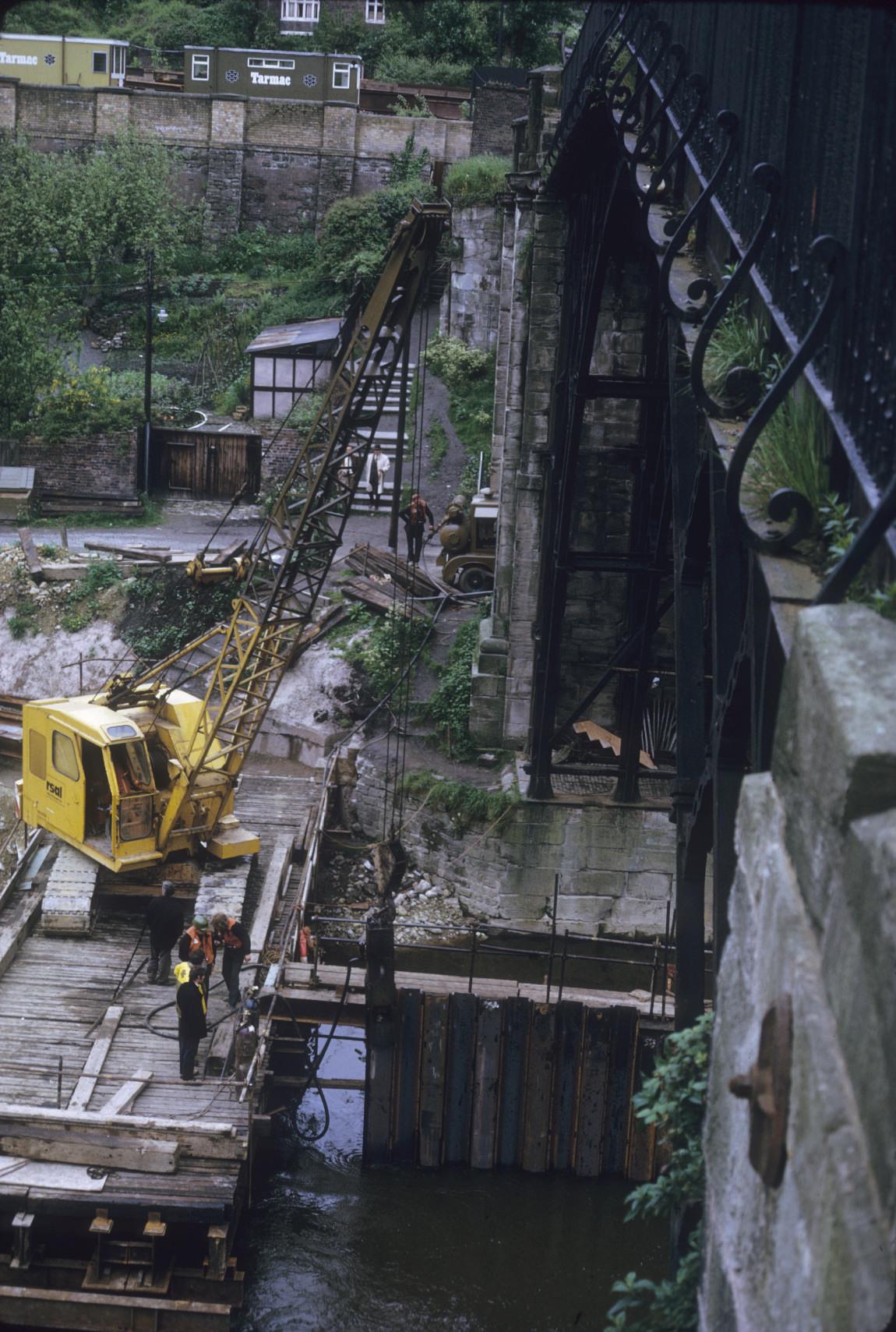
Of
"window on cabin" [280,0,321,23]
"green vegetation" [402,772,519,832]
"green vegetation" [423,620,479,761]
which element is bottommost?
"green vegetation" [402,772,519,832]

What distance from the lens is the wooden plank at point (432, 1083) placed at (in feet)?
48.6

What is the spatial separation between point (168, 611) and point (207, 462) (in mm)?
8924

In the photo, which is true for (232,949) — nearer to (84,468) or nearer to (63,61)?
(84,468)

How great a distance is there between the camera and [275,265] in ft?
153

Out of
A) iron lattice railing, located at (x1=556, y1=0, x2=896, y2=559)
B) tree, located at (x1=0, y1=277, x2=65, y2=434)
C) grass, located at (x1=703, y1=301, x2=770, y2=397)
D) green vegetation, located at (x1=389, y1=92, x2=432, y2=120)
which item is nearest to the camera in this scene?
iron lattice railing, located at (x1=556, y1=0, x2=896, y2=559)

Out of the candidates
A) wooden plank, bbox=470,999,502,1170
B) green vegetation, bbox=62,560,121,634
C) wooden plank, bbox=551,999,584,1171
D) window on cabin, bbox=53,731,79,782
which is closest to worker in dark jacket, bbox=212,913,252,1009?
wooden plank, bbox=470,999,502,1170

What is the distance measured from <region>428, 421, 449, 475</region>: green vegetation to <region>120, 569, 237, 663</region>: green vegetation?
908cm

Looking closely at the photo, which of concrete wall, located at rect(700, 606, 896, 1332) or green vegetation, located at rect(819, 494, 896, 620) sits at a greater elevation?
green vegetation, located at rect(819, 494, 896, 620)

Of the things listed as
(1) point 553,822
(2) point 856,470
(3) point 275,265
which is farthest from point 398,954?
(3) point 275,265

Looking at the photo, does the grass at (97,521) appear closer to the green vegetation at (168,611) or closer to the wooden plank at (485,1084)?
the green vegetation at (168,611)

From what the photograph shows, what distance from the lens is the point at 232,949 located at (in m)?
15.1

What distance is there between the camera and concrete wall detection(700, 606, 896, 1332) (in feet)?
7.47

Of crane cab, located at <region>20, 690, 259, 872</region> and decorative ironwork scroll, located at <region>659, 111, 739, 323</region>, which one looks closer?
decorative ironwork scroll, located at <region>659, 111, 739, 323</region>

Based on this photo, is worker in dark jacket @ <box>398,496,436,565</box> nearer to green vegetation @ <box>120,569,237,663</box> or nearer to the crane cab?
green vegetation @ <box>120,569,237,663</box>
